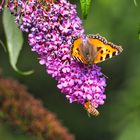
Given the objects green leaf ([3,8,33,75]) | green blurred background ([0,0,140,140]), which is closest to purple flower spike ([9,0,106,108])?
green leaf ([3,8,33,75])

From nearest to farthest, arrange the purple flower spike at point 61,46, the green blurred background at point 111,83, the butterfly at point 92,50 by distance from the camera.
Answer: the purple flower spike at point 61,46, the butterfly at point 92,50, the green blurred background at point 111,83

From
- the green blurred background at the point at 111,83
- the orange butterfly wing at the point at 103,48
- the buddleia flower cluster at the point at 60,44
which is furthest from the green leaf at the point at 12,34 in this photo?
the green blurred background at the point at 111,83

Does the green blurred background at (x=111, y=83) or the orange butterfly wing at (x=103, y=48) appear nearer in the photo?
the orange butterfly wing at (x=103, y=48)

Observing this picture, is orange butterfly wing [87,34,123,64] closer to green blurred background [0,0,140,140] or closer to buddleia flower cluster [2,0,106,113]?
buddleia flower cluster [2,0,106,113]

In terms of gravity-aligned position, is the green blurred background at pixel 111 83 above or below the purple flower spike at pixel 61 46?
below

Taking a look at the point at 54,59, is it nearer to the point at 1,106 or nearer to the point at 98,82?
the point at 98,82

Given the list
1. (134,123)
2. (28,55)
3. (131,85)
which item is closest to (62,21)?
(134,123)

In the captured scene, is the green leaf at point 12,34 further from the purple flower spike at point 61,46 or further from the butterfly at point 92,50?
the butterfly at point 92,50
